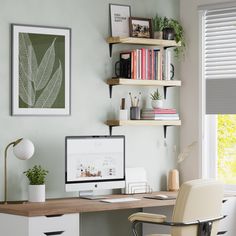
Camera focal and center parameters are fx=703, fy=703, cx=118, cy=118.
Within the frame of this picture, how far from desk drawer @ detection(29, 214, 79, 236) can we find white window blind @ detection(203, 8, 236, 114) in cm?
170

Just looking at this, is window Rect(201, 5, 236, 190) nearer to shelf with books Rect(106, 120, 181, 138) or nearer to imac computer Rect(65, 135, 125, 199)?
shelf with books Rect(106, 120, 181, 138)

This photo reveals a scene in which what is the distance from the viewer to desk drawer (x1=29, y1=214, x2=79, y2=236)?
4398 mm

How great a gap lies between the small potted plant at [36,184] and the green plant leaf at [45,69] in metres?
0.62

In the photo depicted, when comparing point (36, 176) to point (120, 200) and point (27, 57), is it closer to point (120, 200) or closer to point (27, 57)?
point (120, 200)

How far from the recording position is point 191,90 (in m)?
5.89

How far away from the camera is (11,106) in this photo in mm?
4992

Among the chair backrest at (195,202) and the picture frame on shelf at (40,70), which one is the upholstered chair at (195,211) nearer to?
the chair backrest at (195,202)

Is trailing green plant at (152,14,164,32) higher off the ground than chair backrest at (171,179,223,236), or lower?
higher

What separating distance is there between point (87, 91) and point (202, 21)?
117 cm

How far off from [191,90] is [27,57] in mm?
1517

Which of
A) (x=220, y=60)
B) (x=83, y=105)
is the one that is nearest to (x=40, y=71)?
(x=83, y=105)

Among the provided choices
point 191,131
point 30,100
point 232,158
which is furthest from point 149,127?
point 30,100

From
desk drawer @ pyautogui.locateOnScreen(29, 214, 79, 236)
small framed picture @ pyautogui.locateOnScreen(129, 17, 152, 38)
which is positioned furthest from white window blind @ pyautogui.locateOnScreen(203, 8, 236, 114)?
desk drawer @ pyautogui.locateOnScreen(29, 214, 79, 236)

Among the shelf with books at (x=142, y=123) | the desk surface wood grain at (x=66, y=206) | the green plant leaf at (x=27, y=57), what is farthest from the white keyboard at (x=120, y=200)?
the green plant leaf at (x=27, y=57)
